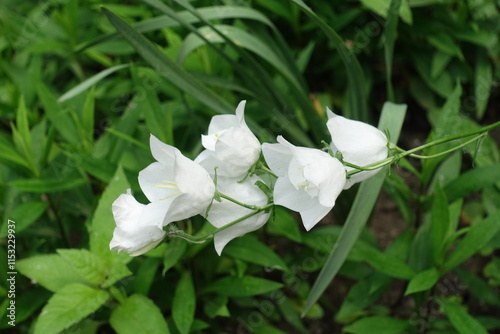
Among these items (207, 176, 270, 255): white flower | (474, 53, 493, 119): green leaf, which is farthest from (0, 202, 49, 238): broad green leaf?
(474, 53, 493, 119): green leaf

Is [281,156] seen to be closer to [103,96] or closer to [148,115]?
[148,115]

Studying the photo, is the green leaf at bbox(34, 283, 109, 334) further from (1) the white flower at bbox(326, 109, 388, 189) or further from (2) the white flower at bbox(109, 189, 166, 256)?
(1) the white flower at bbox(326, 109, 388, 189)

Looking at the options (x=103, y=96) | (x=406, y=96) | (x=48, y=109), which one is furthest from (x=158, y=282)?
(x=406, y=96)

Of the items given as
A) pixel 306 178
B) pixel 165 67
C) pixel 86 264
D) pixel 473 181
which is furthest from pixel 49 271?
pixel 473 181

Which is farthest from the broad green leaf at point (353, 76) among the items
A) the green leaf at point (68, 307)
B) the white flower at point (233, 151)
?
the green leaf at point (68, 307)

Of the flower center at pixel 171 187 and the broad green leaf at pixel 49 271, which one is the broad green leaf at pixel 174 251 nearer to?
the broad green leaf at pixel 49 271

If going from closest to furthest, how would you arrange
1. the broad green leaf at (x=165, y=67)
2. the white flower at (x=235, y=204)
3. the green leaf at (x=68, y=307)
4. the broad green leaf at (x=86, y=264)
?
1. the white flower at (x=235, y=204)
2. the green leaf at (x=68, y=307)
3. the broad green leaf at (x=86, y=264)
4. the broad green leaf at (x=165, y=67)

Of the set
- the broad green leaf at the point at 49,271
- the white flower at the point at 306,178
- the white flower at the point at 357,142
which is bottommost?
the broad green leaf at the point at 49,271
